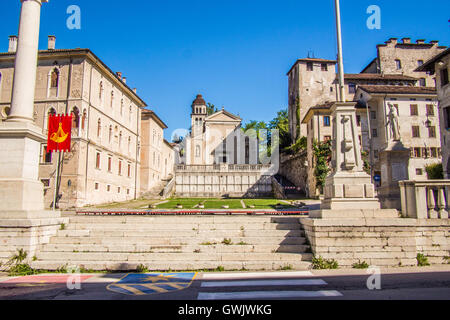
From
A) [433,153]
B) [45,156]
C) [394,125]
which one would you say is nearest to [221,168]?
[45,156]

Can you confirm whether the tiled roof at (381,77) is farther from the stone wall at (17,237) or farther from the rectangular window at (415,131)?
the stone wall at (17,237)

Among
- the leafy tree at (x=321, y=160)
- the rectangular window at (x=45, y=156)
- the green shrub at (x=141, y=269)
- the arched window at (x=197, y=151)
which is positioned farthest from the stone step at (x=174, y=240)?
the arched window at (x=197, y=151)

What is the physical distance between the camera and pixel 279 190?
3856 cm

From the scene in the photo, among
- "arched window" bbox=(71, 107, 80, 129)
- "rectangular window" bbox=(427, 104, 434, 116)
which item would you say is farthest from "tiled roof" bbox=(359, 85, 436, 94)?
"arched window" bbox=(71, 107, 80, 129)

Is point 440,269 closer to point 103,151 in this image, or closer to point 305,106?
point 103,151

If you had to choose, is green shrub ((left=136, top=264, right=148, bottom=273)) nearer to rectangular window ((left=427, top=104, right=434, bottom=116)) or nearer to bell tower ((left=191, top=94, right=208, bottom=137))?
rectangular window ((left=427, top=104, right=434, bottom=116))

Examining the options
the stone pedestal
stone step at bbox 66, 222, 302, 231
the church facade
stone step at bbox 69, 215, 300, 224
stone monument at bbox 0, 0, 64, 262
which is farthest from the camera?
the church facade

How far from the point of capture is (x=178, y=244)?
903 cm

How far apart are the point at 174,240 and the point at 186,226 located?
1080 millimetres

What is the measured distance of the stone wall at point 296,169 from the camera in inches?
1576

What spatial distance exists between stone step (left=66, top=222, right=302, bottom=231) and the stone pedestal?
6.07 m

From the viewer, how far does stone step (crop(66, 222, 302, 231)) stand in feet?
32.4

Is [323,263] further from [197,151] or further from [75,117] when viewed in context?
[197,151]

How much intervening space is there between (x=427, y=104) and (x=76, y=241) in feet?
150
